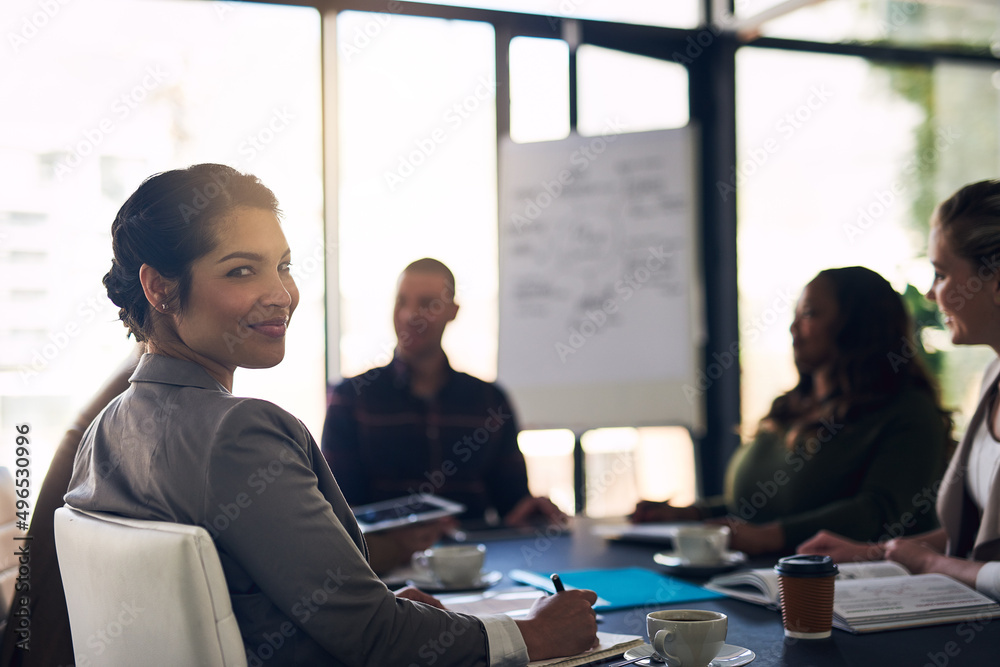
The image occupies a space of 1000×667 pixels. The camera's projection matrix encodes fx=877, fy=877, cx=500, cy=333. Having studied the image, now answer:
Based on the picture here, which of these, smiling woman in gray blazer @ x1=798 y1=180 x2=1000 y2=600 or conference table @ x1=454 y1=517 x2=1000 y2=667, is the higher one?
smiling woman in gray blazer @ x1=798 y1=180 x2=1000 y2=600

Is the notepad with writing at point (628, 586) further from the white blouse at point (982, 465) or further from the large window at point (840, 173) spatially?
the large window at point (840, 173)

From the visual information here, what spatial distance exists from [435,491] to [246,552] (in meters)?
1.85

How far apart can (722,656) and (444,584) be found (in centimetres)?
64

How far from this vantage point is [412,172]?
3822mm

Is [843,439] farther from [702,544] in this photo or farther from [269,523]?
[269,523]

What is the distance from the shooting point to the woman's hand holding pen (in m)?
1.23

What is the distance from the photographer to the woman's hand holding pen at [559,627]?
123 cm

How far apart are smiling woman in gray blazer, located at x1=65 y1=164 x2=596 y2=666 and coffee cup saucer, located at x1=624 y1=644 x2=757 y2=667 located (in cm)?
8

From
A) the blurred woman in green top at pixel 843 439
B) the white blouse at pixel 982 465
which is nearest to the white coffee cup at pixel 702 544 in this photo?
the blurred woman in green top at pixel 843 439

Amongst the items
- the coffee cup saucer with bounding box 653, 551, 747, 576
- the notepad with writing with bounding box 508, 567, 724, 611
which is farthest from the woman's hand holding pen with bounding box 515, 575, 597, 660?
the coffee cup saucer with bounding box 653, 551, 747, 576

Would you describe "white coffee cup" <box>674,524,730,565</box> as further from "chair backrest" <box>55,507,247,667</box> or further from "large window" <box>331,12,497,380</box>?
"large window" <box>331,12,497,380</box>

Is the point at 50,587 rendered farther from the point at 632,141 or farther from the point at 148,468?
the point at 632,141

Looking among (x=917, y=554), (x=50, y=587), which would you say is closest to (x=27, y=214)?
(x=50, y=587)

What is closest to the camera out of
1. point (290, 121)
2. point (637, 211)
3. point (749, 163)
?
point (290, 121)
